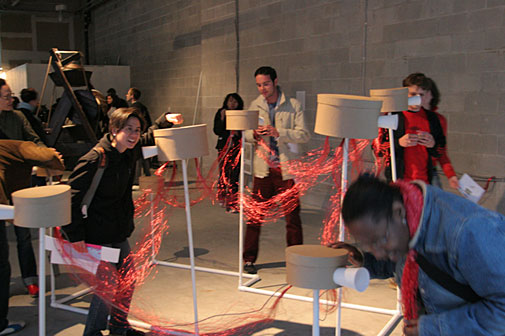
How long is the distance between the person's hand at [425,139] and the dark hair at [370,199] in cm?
177

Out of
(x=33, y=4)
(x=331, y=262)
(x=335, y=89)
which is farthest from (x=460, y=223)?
(x=33, y=4)

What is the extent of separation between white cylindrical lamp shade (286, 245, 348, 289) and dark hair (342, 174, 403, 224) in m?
0.17

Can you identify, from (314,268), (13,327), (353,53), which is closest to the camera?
(314,268)

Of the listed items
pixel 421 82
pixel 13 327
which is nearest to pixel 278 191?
pixel 421 82

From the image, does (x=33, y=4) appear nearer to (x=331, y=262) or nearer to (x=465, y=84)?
(x=465, y=84)

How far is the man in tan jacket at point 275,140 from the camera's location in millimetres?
3230

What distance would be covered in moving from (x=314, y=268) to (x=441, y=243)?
1.04 feet

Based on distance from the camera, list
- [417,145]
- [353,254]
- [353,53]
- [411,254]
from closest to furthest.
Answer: [411,254] < [353,254] < [417,145] < [353,53]

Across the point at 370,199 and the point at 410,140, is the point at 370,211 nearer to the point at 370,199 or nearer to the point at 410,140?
the point at 370,199

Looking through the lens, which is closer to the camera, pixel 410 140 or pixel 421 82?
pixel 410 140

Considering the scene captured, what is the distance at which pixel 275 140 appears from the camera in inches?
134

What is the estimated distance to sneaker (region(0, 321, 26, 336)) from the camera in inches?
100

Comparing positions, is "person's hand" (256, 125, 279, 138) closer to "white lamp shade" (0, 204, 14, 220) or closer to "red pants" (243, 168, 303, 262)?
"red pants" (243, 168, 303, 262)

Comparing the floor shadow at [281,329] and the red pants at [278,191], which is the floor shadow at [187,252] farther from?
the floor shadow at [281,329]
